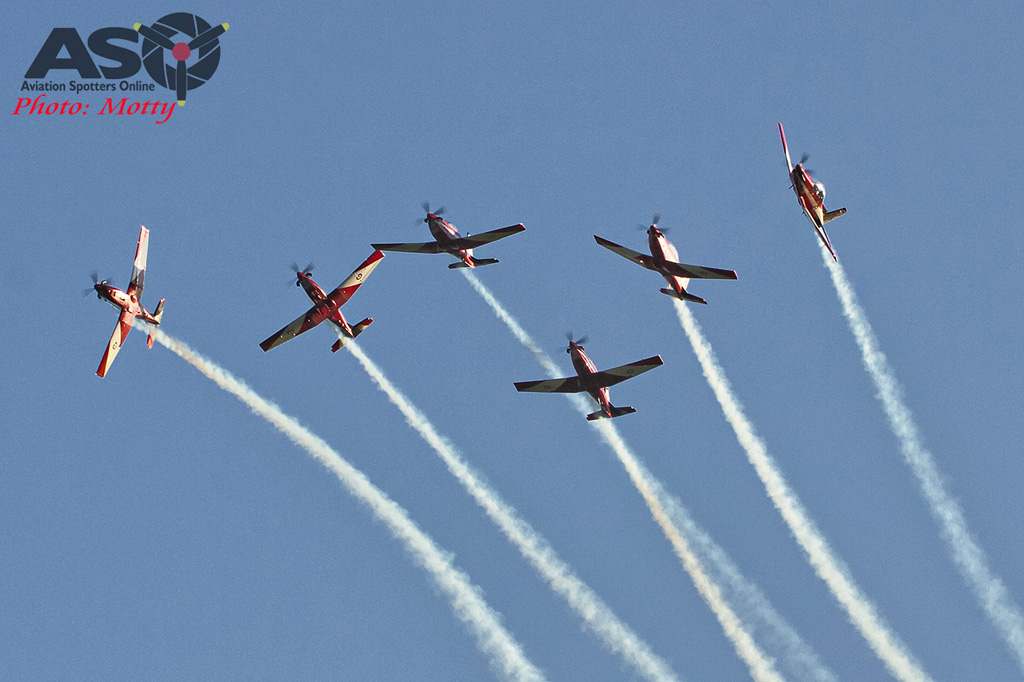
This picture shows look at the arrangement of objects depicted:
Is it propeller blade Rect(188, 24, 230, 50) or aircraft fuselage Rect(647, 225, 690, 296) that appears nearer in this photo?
aircraft fuselage Rect(647, 225, 690, 296)

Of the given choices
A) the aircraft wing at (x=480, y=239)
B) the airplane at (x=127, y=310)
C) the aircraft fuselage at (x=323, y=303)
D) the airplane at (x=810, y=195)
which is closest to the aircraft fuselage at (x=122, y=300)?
the airplane at (x=127, y=310)

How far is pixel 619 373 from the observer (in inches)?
2425

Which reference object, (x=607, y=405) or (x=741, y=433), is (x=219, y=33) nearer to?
(x=607, y=405)

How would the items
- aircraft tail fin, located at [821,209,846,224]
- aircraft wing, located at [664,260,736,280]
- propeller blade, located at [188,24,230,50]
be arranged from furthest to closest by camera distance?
propeller blade, located at [188,24,230,50] → aircraft tail fin, located at [821,209,846,224] → aircraft wing, located at [664,260,736,280]

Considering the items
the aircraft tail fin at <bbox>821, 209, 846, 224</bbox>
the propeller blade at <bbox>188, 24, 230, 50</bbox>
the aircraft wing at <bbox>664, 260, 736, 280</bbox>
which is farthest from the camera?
the propeller blade at <bbox>188, 24, 230, 50</bbox>

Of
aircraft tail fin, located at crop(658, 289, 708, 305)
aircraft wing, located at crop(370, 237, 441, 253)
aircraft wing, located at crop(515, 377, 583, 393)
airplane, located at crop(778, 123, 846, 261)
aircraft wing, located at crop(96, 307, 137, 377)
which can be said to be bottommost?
aircraft wing, located at crop(96, 307, 137, 377)

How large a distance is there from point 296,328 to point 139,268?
10.2m

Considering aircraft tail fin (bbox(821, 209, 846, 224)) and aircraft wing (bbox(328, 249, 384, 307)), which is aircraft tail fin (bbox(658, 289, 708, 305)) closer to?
aircraft tail fin (bbox(821, 209, 846, 224))

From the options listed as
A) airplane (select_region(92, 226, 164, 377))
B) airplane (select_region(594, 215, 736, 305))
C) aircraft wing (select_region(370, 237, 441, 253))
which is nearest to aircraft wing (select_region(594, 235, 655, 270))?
airplane (select_region(594, 215, 736, 305))

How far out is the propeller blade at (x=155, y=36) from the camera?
3086 inches

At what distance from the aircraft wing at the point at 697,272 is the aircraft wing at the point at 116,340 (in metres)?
30.6

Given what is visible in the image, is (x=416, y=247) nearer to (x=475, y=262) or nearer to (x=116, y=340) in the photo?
(x=475, y=262)

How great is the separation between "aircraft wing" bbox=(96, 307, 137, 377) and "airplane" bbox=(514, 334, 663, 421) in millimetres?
22753

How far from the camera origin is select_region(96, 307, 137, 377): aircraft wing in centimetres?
6888
